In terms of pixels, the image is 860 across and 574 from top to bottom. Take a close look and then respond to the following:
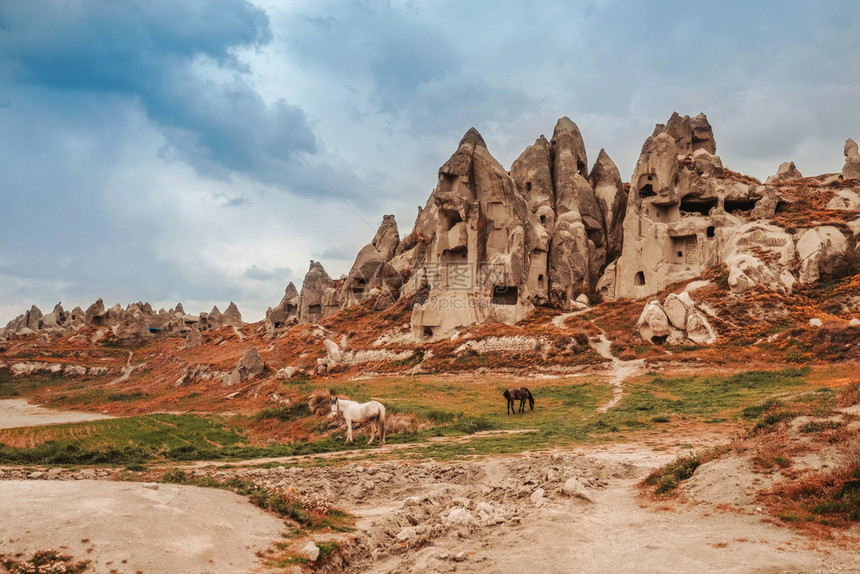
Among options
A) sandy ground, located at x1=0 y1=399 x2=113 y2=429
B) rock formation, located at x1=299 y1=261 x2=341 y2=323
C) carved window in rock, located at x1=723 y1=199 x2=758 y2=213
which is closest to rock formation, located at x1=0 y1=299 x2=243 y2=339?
rock formation, located at x1=299 y1=261 x2=341 y2=323

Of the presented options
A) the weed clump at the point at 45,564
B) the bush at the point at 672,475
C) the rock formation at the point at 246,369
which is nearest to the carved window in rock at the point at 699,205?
the rock formation at the point at 246,369

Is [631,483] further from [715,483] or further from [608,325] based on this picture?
[608,325]

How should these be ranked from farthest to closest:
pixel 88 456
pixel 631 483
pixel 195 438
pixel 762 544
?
pixel 195 438 < pixel 88 456 < pixel 631 483 < pixel 762 544

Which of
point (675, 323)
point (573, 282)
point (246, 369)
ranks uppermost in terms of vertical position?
point (573, 282)

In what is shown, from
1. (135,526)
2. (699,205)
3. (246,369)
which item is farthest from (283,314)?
(135,526)

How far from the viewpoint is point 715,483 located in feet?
29.5

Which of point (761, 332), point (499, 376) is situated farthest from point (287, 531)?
point (761, 332)

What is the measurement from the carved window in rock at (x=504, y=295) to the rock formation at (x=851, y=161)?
165 ft

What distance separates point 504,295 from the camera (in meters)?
54.6

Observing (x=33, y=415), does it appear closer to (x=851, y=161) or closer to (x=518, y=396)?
(x=518, y=396)

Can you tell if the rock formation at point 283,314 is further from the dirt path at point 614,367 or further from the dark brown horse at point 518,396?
the dark brown horse at point 518,396

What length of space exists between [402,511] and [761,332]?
34561 millimetres

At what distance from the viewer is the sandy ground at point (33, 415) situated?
107 ft

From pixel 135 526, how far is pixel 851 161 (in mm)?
89592
